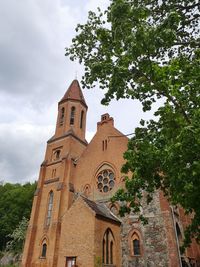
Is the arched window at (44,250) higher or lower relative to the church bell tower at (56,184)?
lower

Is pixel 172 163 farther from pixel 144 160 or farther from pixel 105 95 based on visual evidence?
pixel 105 95

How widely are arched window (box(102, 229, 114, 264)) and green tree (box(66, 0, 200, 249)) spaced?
7.54 m

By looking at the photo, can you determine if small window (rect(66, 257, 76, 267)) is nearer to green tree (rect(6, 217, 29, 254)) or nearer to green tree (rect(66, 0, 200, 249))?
green tree (rect(66, 0, 200, 249))

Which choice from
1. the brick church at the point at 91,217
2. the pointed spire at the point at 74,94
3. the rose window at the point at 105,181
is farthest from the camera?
the pointed spire at the point at 74,94

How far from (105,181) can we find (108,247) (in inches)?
246

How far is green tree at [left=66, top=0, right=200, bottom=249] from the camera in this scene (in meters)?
7.30

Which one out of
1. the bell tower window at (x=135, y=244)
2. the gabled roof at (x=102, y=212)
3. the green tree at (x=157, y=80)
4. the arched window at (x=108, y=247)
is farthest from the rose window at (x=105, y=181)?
the green tree at (x=157, y=80)

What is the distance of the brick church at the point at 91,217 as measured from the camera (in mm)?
15680

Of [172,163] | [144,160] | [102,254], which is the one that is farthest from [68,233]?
[172,163]

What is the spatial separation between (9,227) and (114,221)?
27.5m

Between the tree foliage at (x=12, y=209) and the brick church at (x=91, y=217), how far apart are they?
19.5m

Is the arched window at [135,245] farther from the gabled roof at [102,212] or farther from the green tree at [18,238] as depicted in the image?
the green tree at [18,238]

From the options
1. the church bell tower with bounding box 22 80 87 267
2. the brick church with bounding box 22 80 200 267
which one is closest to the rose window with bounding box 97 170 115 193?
the brick church with bounding box 22 80 200 267

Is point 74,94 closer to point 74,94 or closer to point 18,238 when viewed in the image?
point 74,94
